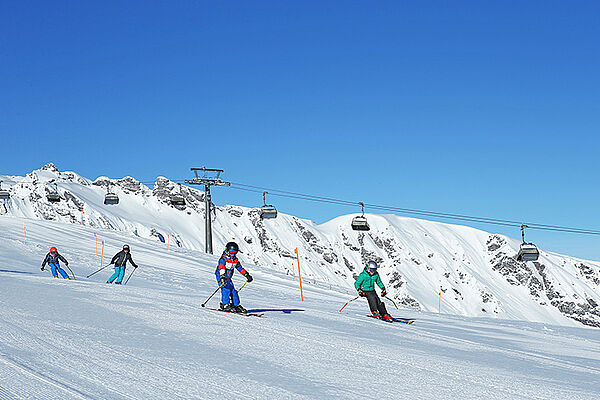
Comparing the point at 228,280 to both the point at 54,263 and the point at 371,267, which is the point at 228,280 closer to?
the point at 371,267

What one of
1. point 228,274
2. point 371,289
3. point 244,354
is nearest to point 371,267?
point 371,289

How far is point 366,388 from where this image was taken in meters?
6.08

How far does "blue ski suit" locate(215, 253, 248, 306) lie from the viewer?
12641 millimetres

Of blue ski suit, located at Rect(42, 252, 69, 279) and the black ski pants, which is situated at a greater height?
blue ski suit, located at Rect(42, 252, 69, 279)

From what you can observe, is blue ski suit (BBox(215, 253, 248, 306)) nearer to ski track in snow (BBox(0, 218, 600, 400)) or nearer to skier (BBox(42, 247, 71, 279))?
ski track in snow (BBox(0, 218, 600, 400))

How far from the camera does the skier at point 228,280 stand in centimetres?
1256

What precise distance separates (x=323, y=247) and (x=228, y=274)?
558 ft

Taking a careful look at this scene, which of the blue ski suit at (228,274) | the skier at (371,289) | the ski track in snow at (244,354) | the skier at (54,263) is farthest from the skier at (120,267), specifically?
the skier at (371,289)

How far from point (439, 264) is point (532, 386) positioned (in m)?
188

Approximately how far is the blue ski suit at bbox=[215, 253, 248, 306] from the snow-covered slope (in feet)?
395

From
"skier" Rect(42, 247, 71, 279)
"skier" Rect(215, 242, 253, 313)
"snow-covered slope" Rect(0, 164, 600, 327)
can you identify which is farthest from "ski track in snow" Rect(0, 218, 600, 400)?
"snow-covered slope" Rect(0, 164, 600, 327)

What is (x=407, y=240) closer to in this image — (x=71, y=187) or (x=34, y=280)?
(x=71, y=187)

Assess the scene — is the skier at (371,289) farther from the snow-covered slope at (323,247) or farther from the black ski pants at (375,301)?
the snow-covered slope at (323,247)

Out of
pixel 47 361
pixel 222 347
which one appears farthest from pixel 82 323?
pixel 47 361
